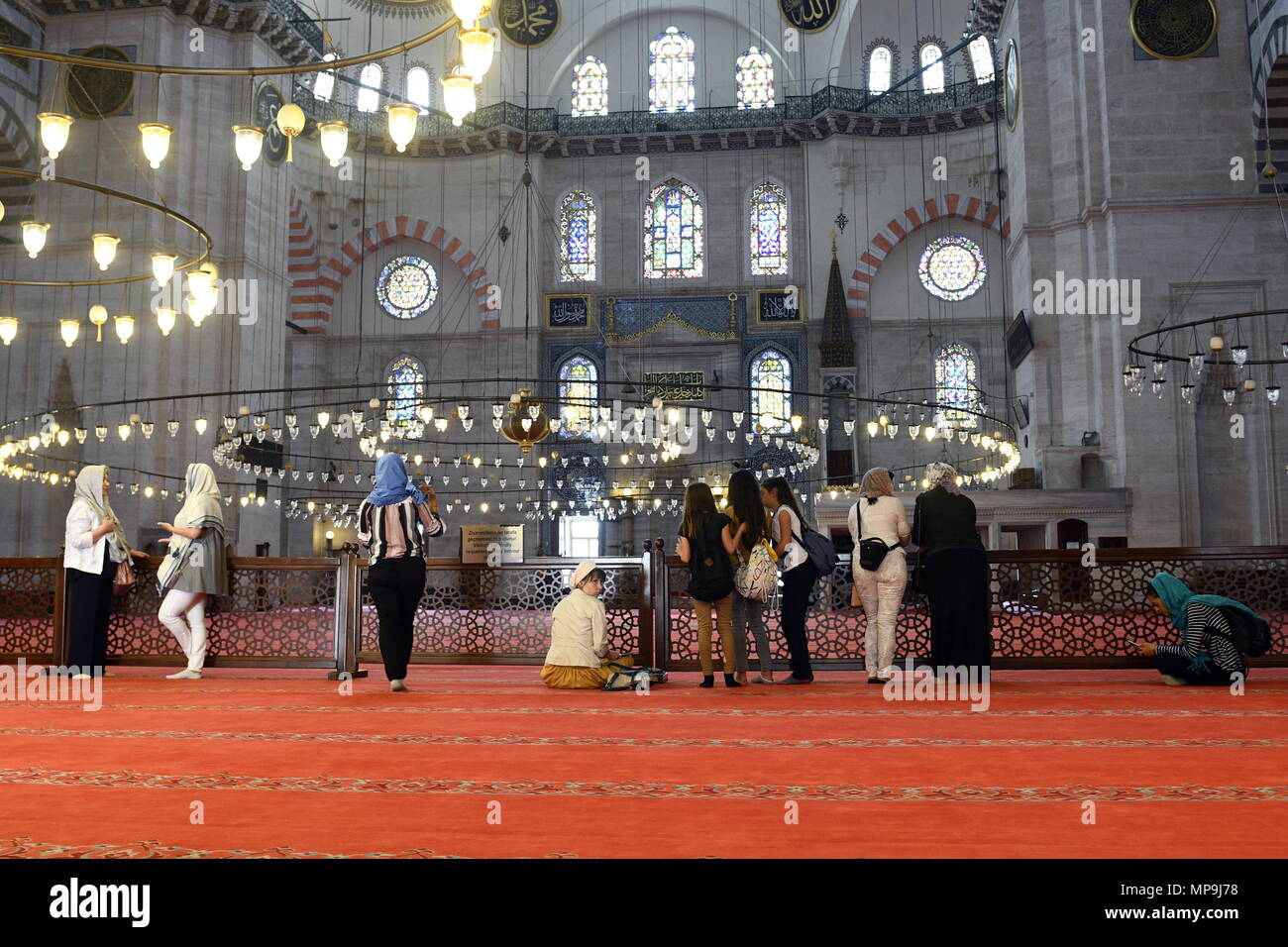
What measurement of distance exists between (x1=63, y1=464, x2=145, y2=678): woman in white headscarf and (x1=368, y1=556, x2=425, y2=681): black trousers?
1508mm

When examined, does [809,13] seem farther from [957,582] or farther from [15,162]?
[957,582]

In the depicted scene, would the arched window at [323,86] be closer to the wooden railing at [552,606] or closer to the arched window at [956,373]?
the arched window at [956,373]

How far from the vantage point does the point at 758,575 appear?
202 inches

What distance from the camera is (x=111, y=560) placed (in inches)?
217

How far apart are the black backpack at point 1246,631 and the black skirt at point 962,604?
1.07m

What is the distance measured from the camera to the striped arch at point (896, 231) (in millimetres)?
19000

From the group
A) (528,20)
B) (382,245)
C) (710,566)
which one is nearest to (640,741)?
(710,566)

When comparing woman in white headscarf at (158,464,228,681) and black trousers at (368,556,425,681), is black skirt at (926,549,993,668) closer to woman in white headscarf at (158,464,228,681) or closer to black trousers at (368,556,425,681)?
black trousers at (368,556,425,681)

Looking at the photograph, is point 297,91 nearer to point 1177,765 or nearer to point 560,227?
point 560,227

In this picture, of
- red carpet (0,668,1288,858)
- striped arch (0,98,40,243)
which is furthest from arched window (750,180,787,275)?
red carpet (0,668,1288,858)

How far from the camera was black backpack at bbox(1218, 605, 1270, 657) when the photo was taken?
16.0ft

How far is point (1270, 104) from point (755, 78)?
388 inches

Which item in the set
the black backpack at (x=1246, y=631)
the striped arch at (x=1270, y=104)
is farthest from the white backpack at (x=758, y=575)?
the striped arch at (x=1270, y=104)

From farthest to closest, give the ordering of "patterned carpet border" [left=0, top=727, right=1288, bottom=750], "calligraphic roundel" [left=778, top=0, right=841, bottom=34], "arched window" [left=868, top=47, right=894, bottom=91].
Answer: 1. "calligraphic roundel" [left=778, top=0, right=841, bottom=34]
2. "arched window" [left=868, top=47, right=894, bottom=91]
3. "patterned carpet border" [left=0, top=727, right=1288, bottom=750]
